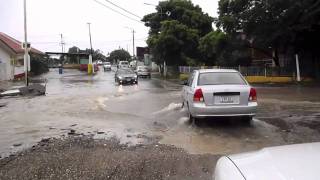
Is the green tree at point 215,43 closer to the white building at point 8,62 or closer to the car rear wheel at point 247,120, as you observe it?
the white building at point 8,62

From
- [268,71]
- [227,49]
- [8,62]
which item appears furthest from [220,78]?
[8,62]

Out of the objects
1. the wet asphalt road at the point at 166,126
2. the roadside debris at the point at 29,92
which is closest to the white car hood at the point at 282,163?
the wet asphalt road at the point at 166,126

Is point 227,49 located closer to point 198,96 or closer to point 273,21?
point 273,21

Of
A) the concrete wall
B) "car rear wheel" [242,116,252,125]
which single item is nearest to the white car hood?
"car rear wheel" [242,116,252,125]

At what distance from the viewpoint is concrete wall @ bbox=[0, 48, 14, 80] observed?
50.5 meters

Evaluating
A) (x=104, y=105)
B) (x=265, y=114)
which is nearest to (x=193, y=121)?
(x=265, y=114)

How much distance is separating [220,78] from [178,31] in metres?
41.8

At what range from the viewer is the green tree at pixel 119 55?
156 meters

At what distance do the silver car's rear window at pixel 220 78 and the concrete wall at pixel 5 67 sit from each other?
4067cm

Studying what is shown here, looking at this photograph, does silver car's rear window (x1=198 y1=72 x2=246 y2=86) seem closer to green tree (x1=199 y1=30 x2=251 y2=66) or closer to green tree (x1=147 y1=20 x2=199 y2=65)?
green tree (x1=199 y1=30 x2=251 y2=66)

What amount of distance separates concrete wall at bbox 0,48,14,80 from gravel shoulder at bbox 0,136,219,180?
42.7 metres

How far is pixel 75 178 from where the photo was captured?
7250 mm

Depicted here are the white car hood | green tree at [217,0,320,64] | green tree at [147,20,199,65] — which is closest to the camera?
the white car hood

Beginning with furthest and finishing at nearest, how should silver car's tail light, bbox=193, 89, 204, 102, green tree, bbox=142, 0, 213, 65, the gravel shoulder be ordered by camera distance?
green tree, bbox=142, 0, 213, 65 < silver car's tail light, bbox=193, 89, 204, 102 < the gravel shoulder
